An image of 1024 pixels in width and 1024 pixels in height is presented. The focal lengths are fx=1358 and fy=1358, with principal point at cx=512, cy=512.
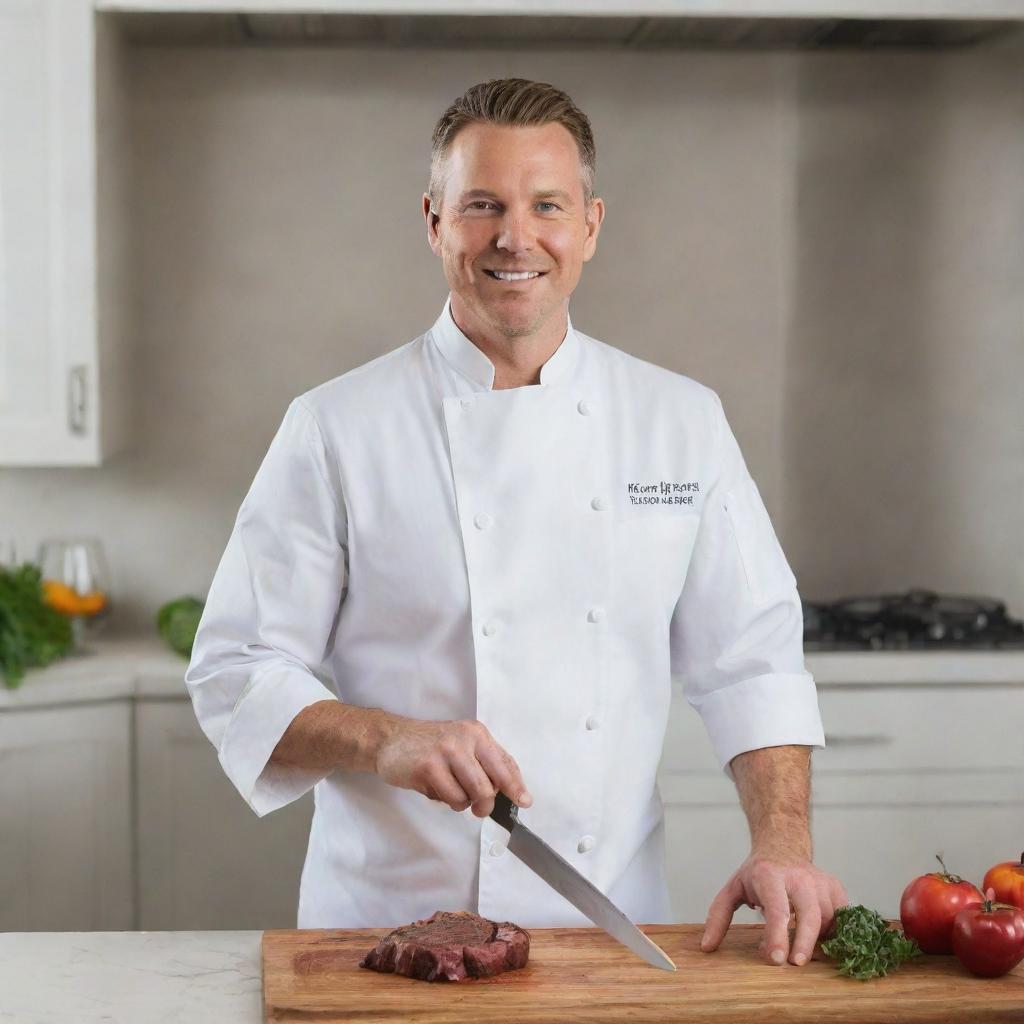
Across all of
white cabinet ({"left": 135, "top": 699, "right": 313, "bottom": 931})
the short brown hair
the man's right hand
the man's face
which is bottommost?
white cabinet ({"left": 135, "top": 699, "right": 313, "bottom": 931})

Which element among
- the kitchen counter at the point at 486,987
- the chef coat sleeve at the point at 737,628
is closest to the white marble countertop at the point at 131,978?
the kitchen counter at the point at 486,987

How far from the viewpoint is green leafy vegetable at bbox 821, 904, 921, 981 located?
1.09 m

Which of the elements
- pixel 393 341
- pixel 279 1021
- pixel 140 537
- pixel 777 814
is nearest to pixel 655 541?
pixel 777 814

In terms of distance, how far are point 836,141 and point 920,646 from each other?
1090mm

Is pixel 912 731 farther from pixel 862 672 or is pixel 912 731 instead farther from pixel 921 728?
pixel 862 672

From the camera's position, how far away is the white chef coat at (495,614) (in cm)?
135

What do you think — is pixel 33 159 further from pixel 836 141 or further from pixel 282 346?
pixel 836 141

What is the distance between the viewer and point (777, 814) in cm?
131

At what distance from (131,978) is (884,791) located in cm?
160

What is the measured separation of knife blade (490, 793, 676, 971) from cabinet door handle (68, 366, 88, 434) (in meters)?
1.52

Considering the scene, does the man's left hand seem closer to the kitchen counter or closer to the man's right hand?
the kitchen counter

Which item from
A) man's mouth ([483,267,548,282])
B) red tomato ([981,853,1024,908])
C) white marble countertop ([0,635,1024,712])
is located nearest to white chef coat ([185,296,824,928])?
man's mouth ([483,267,548,282])

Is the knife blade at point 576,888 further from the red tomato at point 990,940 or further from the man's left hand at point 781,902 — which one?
the red tomato at point 990,940

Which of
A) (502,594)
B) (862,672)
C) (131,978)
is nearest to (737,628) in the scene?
(502,594)
